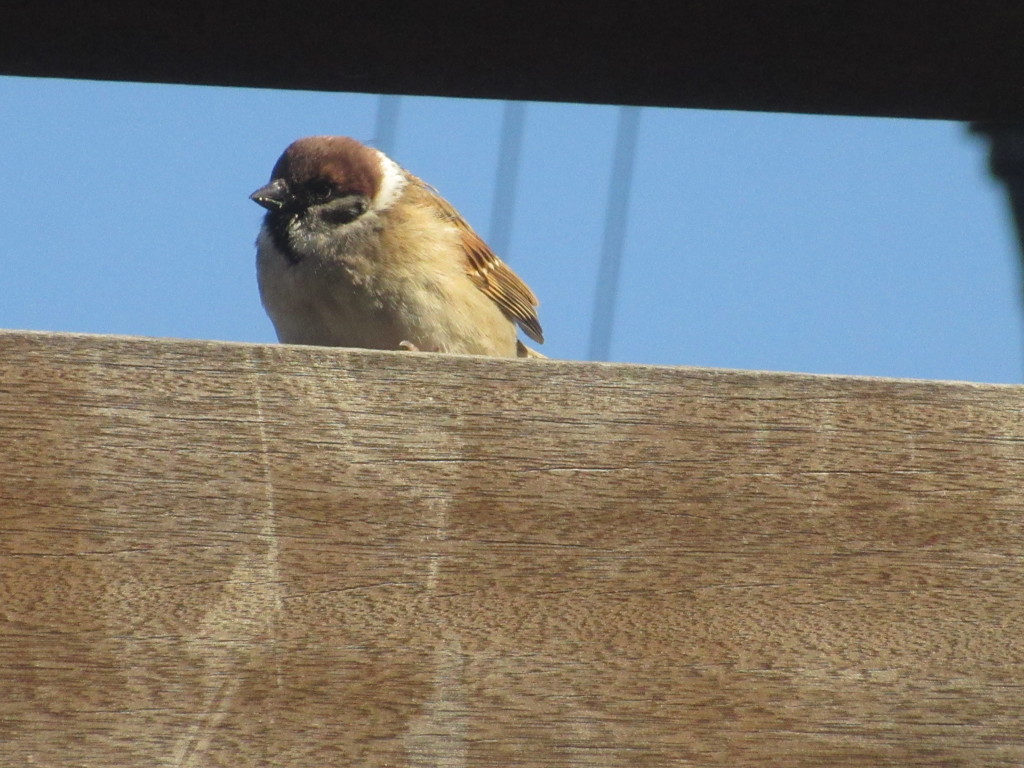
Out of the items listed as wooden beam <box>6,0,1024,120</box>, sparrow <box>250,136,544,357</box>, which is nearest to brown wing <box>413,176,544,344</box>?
sparrow <box>250,136,544,357</box>

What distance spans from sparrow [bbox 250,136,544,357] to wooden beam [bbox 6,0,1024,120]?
30.2 inches

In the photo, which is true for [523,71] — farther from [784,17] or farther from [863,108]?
[863,108]

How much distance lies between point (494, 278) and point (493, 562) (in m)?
1.89

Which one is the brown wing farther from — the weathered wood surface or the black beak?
the weathered wood surface

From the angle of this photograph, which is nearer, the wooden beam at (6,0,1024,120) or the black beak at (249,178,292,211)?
the wooden beam at (6,0,1024,120)

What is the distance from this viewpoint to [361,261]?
86.0 inches

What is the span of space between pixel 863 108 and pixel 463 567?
0.82m

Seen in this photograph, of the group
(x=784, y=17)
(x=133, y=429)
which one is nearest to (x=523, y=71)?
(x=784, y=17)

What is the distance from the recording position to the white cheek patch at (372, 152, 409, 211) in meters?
2.35

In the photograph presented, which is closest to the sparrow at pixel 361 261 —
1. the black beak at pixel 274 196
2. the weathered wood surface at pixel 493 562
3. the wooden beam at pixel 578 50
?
the black beak at pixel 274 196

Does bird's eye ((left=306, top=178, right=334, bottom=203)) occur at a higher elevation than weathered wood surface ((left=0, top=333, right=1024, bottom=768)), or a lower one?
higher

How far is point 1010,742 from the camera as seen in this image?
2.60ft

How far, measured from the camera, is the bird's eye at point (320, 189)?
2340mm

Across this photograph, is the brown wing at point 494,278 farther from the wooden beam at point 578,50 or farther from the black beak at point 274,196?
the wooden beam at point 578,50
